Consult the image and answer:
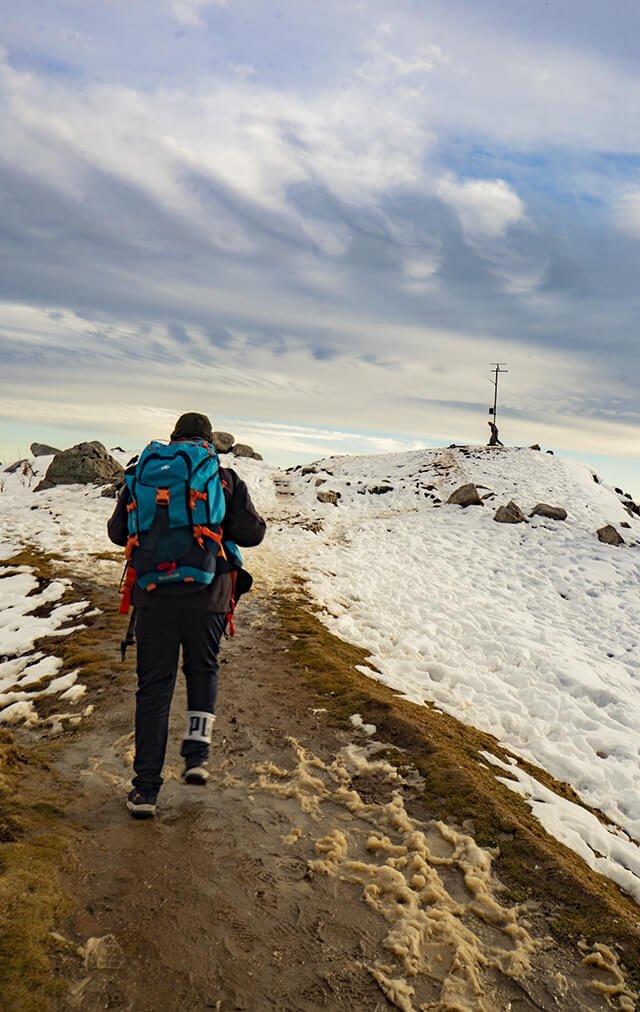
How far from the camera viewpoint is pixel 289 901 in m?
4.21

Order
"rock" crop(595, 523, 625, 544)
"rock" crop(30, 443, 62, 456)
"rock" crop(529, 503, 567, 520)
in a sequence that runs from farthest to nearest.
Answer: "rock" crop(30, 443, 62, 456) → "rock" crop(529, 503, 567, 520) → "rock" crop(595, 523, 625, 544)

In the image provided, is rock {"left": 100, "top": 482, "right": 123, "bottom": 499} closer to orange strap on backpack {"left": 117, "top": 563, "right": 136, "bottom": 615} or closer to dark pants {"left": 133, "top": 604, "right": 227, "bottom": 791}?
orange strap on backpack {"left": 117, "top": 563, "right": 136, "bottom": 615}

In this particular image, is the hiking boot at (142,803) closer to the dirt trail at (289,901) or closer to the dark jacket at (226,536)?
the dirt trail at (289,901)

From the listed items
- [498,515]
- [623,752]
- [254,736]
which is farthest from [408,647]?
[498,515]

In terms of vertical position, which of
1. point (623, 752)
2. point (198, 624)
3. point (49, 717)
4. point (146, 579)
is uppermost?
point (146, 579)

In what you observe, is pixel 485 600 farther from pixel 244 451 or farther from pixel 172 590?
pixel 244 451

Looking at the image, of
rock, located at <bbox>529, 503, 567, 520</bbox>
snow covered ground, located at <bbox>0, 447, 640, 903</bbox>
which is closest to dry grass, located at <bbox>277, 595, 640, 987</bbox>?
snow covered ground, located at <bbox>0, 447, 640, 903</bbox>

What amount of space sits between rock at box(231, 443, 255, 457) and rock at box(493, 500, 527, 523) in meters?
23.1

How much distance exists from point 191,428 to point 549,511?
2385cm

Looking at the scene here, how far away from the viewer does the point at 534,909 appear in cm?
450

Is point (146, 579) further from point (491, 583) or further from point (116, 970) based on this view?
point (491, 583)

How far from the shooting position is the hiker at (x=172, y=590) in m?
5.09

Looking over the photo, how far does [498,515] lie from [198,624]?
23.1m

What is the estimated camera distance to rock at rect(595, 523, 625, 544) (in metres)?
24.2
